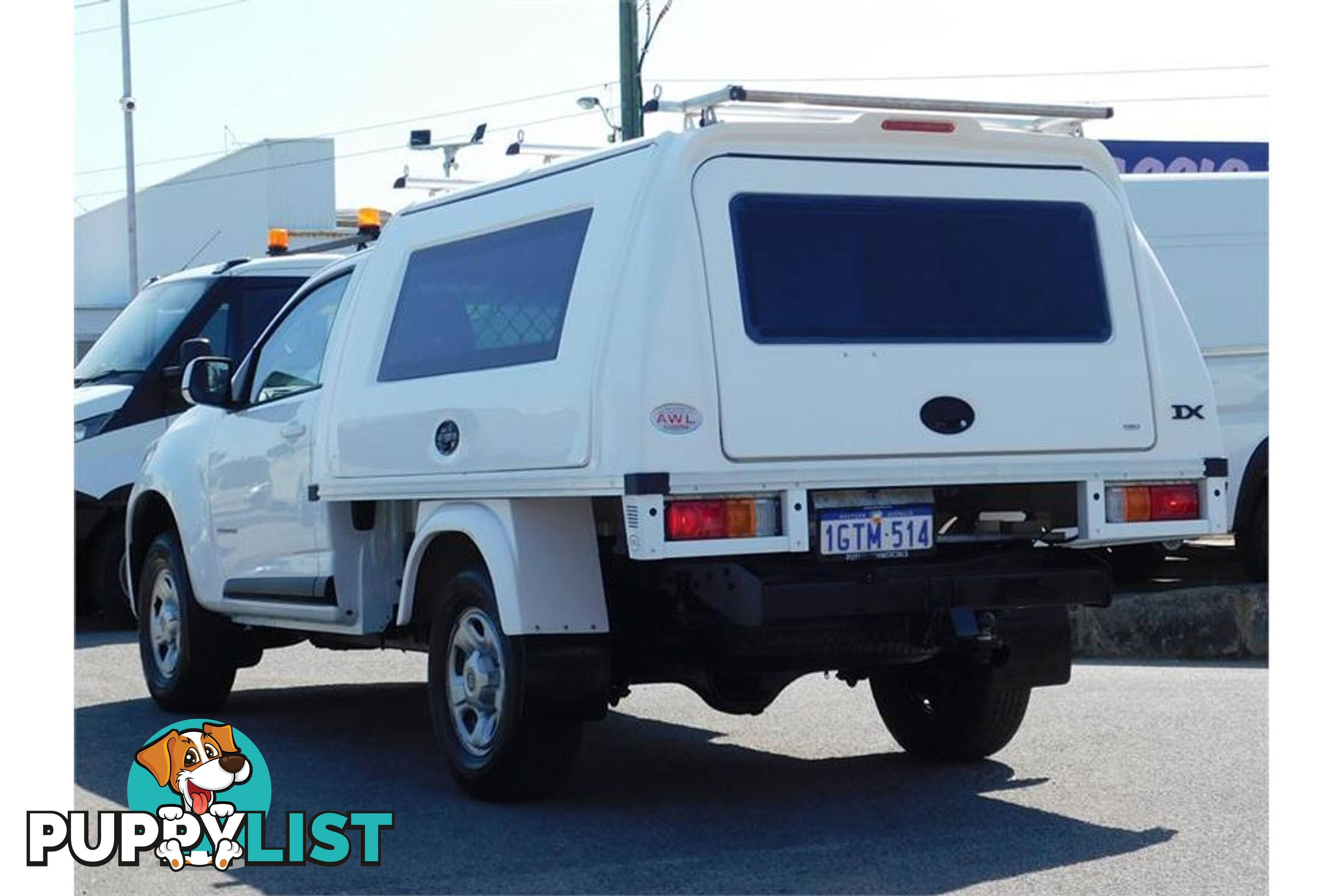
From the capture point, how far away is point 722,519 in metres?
6.96

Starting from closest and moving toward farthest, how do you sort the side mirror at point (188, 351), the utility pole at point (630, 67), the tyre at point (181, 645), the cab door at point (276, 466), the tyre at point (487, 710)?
1. the tyre at point (487, 710)
2. the cab door at point (276, 466)
3. the side mirror at point (188, 351)
4. the tyre at point (181, 645)
5. the utility pole at point (630, 67)

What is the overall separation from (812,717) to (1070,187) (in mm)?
3177

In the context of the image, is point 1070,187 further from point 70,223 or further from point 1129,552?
point 1129,552

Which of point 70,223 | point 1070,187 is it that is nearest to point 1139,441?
point 1070,187

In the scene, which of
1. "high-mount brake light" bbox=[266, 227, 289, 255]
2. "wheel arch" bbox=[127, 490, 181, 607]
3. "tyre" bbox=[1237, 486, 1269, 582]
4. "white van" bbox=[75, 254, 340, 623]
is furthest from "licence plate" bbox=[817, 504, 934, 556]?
"high-mount brake light" bbox=[266, 227, 289, 255]

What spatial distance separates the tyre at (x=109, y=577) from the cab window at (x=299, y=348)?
4950 millimetres

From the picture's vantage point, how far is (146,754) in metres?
8.79

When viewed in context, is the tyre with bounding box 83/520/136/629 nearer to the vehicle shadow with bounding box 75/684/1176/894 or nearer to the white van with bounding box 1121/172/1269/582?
the vehicle shadow with bounding box 75/684/1176/894

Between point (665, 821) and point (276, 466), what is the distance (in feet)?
9.64

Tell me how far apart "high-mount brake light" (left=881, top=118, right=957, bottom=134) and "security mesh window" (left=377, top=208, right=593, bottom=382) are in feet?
3.63

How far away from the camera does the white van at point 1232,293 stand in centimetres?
1410

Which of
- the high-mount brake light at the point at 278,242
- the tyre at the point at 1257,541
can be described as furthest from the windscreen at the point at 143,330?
the tyre at the point at 1257,541

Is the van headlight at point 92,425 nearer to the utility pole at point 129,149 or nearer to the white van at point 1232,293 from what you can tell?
the white van at point 1232,293

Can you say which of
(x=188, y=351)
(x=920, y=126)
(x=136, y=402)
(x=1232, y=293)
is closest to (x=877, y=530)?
(x=920, y=126)
